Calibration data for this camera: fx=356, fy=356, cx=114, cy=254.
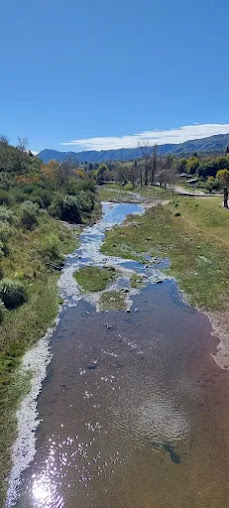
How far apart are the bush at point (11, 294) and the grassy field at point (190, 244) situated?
46.0 ft

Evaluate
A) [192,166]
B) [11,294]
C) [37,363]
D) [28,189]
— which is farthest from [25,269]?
[192,166]

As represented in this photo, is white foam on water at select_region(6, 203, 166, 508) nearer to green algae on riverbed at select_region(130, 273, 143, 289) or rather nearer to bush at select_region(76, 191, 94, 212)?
green algae on riverbed at select_region(130, 273, 143, 289)

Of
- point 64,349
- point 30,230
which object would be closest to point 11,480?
point 64,349

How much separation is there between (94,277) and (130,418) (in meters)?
20.0

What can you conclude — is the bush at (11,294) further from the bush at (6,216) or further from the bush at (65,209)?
the bush at (65,209)

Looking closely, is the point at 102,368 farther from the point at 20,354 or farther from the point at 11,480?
the point at 11,480

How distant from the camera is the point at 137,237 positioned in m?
56.4

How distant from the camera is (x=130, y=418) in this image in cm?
1670

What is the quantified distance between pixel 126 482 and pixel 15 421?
588 centimetres

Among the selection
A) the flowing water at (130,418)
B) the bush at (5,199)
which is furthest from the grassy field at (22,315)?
the bush at (5,199)

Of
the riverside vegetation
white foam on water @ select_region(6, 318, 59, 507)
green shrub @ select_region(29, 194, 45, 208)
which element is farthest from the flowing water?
green shrub @ select_region(29, 194, 45, 208)

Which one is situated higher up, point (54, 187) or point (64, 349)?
point (54, 187)

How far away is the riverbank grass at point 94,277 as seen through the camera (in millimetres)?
33219

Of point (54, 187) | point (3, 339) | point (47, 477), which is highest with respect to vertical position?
point (54, 187)
